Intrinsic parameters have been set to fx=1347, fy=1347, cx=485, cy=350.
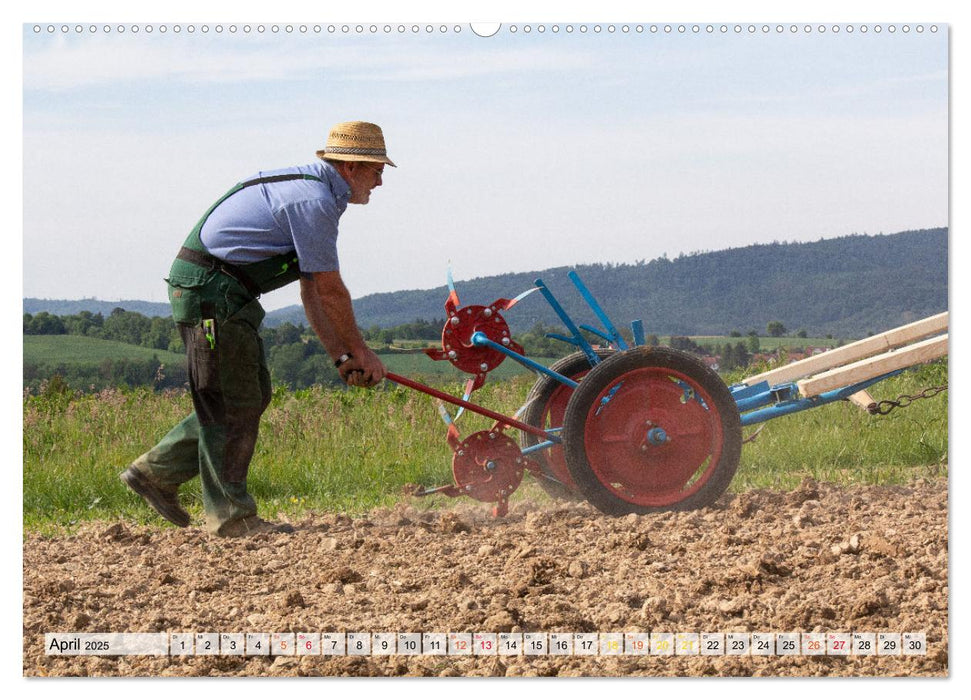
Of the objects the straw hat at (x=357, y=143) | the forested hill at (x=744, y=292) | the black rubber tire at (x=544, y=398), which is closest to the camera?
the straw hat at (x=357, y=143)

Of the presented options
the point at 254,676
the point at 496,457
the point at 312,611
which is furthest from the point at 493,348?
the point at 254,676

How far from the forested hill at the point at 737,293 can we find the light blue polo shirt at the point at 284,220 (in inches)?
11.1

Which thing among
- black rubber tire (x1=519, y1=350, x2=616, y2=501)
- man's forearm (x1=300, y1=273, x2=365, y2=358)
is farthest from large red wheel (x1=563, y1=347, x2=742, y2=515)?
man's forearm (x1=300, y1=273, x2=365, y2=358)

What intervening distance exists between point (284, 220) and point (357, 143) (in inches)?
17.2

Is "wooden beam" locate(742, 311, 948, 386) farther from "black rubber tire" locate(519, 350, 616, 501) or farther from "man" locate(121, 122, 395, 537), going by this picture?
"man" locate(121, 122, 395, 537)

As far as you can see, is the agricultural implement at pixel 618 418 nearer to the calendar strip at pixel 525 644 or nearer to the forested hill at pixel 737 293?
the forested hill at pixel 737 293

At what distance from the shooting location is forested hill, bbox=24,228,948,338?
572cm

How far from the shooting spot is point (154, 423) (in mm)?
6699

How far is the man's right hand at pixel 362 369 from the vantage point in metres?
5.55

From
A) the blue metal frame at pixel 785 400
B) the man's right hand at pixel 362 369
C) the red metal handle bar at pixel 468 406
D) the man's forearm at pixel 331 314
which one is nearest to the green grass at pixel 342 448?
the red metal handle bar at pixel 468 406

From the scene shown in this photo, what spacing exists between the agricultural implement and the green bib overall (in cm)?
67

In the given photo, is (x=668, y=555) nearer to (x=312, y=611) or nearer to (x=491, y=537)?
(x=491, y=537)

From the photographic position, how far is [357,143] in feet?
17.9

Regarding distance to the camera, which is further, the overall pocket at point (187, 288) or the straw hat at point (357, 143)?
the overall pocket at point (187, 288)
